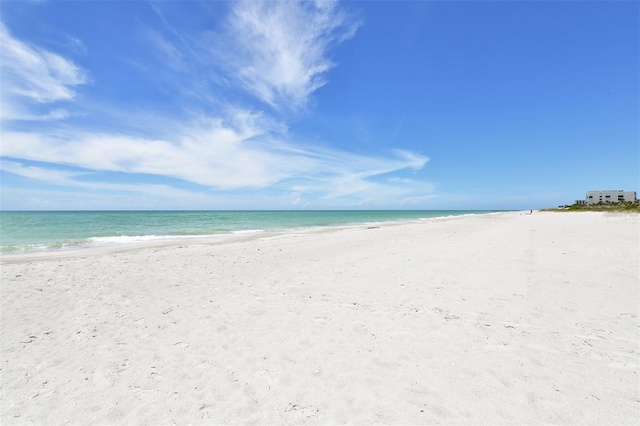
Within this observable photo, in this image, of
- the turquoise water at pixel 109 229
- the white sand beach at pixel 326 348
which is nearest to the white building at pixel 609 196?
the turquoise water at pixel 109 229

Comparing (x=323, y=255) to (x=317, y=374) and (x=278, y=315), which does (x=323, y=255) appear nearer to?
(x=278, y=315)

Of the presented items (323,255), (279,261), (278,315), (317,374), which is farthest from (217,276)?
(317,374)

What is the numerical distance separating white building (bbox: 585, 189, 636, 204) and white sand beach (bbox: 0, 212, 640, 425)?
151m

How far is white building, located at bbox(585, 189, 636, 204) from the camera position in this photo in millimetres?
119062

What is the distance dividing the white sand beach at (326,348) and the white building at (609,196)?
494 ft

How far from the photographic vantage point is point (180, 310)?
6820 mm

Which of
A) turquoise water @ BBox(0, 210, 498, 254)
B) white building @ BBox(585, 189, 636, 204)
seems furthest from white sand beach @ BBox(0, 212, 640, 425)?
white building @ BBox(585, 189, 636, 204)

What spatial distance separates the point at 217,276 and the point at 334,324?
5.45 metres

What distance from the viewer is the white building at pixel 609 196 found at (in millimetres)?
119062

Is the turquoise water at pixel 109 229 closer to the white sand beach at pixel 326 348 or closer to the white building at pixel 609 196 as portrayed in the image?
the white sand beach at pixel 326 348

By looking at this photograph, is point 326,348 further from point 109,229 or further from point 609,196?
point 609,196

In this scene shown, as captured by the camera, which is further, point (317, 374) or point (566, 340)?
point (566, 340)

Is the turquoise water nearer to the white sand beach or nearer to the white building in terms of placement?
the white sand beach

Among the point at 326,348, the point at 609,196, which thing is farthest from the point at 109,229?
the point at 609,196
